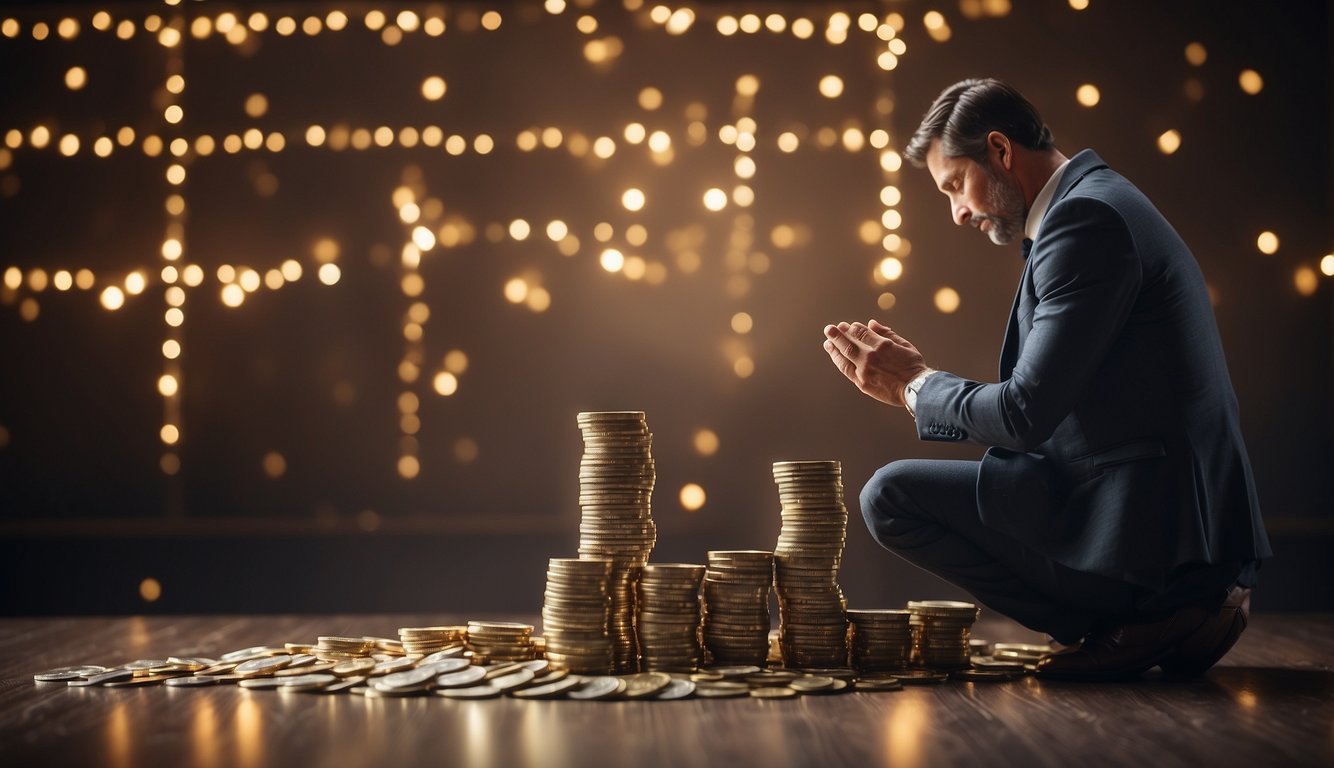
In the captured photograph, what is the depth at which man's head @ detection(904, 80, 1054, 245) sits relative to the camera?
8.66ft

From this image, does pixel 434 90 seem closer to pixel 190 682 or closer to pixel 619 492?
pixel 619 492

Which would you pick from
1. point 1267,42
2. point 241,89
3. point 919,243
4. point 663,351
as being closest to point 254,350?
point 241,89

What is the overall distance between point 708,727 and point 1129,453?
1.07 m

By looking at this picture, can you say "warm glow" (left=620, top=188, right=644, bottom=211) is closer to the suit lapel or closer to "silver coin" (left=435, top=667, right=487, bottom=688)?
the suit lapel

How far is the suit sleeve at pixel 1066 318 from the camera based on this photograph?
2.27 metres

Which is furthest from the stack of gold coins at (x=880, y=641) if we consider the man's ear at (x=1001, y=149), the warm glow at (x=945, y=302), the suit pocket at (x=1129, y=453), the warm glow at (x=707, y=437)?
the warm glow at (x=945, y=302)

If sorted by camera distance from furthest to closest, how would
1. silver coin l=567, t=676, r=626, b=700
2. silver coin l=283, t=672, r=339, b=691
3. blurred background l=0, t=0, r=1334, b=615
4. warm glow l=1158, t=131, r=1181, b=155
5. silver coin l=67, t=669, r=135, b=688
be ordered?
1. warm glow l=1158, t=131, r=1181, b=155
2. blurred background l=0, t=0, r=1334, b=615
3. silver coin l=67, t=669, r=135, b=688
4. silver coin l=283, t=672, r=339, b=691
5. silver coin l=567, t=676, r=626, b=700

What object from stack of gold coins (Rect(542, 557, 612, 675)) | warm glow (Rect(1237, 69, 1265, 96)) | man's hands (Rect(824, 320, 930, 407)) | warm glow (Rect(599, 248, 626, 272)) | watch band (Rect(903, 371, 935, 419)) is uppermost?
warm glow (Rect(1237, 69, 1265, 96))

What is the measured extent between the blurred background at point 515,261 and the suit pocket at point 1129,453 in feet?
6.75

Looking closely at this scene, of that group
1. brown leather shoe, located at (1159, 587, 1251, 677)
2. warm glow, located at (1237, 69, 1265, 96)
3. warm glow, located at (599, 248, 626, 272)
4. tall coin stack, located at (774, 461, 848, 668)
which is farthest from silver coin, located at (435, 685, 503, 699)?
warm glow, located at (1237, 69, 1265, 96)

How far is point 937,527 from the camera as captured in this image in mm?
2670

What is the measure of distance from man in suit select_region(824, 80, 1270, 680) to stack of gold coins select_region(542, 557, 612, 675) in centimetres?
70

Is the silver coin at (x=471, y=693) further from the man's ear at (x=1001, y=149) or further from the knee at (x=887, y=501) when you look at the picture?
the man's ear at (x=1001, y=149)

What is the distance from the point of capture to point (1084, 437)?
2.39 meters
